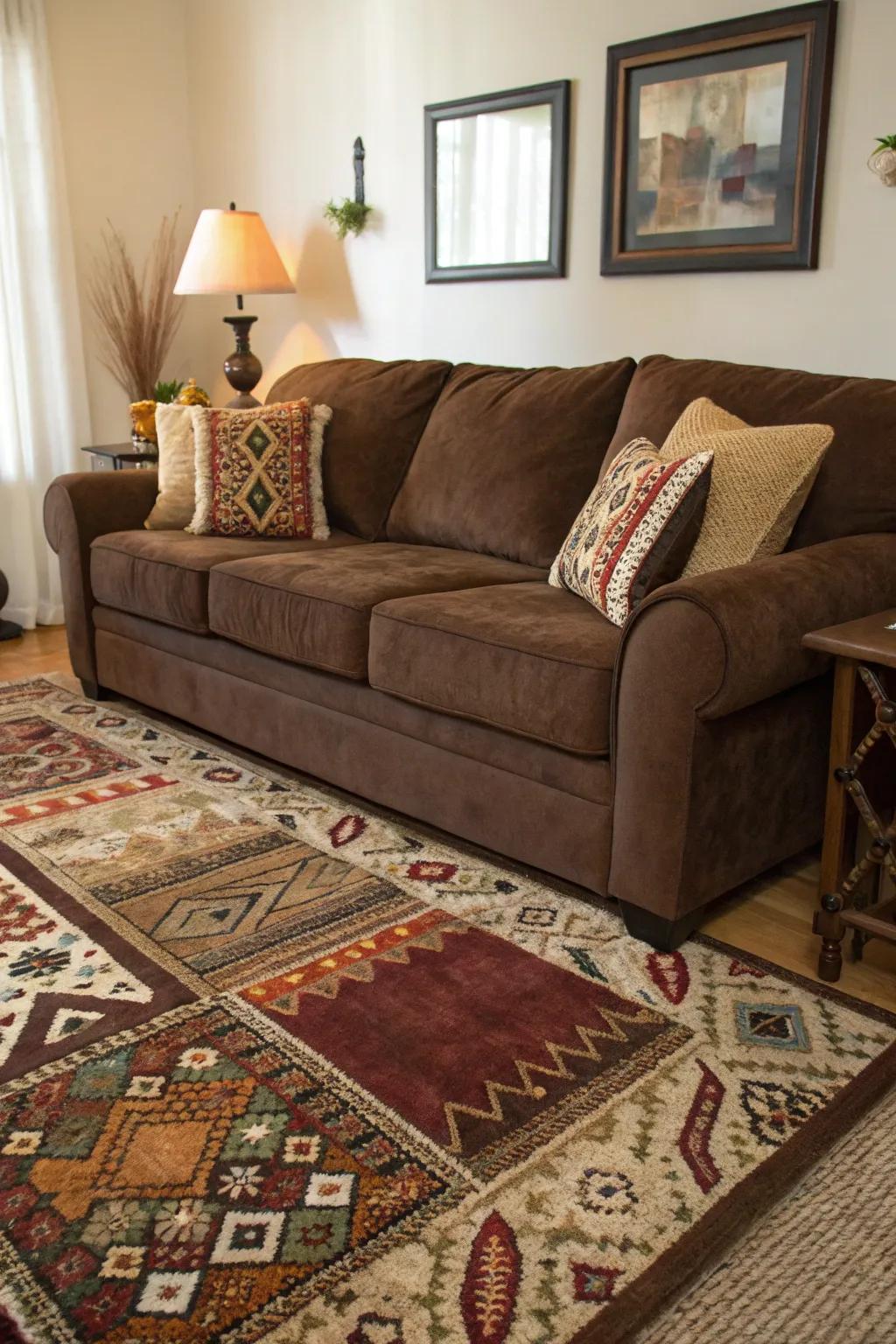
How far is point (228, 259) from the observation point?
13.4ft

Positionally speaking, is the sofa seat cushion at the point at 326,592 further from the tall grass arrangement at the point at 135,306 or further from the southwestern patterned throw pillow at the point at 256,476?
the tall grass arrangement at the point at 135,306

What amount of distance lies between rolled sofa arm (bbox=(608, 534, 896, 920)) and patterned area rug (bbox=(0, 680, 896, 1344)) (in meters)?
0.18

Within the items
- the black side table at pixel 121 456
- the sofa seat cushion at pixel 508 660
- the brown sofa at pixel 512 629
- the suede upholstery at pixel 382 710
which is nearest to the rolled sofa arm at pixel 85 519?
the brown sofa at pixel 512 629

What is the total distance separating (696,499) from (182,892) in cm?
125

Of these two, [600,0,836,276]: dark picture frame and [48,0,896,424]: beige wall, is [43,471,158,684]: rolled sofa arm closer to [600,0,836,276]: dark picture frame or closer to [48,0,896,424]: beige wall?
[48,0,896,424]: beige wall

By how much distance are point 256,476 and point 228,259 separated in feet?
3.88

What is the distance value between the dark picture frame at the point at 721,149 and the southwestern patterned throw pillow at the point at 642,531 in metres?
0.93

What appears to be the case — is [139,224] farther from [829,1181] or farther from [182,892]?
[829,1181]

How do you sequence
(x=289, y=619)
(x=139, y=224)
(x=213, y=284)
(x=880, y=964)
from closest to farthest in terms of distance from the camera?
1. (x=880, y=964)
2. (x=289, y=619)
3. (x=213, y=284)
4. (x=139, y=224)

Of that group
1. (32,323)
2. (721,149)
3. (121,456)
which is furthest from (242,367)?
(721,149)

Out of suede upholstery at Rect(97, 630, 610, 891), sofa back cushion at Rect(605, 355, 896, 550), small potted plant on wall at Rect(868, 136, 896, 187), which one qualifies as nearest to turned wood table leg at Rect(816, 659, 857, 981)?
suede upholstery at Rect(97, 630, 610, 891)

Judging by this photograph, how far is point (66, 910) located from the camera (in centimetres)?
226

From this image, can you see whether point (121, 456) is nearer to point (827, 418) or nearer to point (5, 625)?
point (5, 625)

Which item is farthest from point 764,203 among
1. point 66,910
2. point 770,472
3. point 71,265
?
point 71,265
